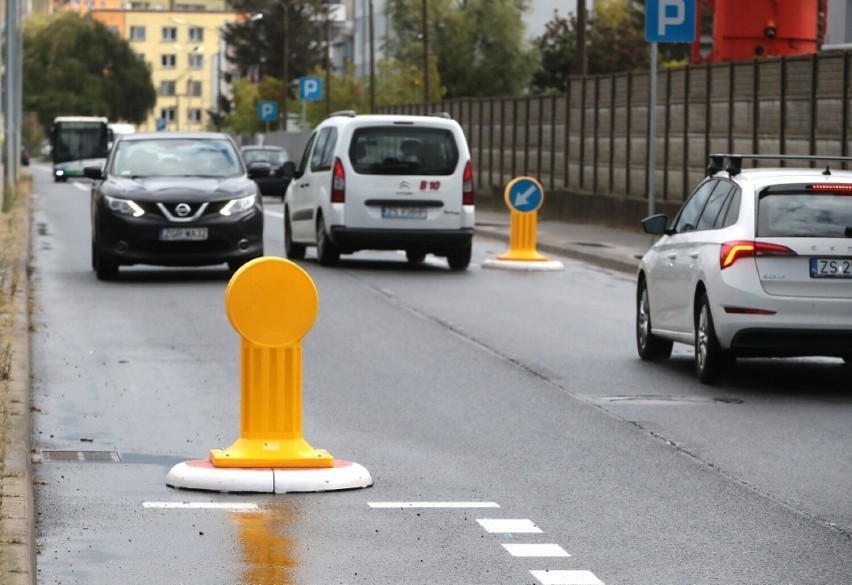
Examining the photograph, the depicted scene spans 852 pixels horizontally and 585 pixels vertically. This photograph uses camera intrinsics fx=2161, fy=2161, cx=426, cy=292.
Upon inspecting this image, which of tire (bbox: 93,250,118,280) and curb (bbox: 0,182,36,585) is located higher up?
curb (bbox: 0,182,36,585)

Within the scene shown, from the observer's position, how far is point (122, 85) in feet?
430

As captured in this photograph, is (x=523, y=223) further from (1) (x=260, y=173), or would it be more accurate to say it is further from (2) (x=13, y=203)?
(2) (x=13, y=203)

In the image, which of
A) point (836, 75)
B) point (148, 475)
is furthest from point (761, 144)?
point (148, 475)

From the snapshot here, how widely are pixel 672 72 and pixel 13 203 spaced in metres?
16.2

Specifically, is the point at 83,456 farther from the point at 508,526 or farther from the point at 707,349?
the point at 707,349

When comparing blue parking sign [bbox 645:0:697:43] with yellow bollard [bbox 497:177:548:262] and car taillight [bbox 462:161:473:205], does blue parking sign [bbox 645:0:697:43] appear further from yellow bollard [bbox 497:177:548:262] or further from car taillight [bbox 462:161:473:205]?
yellow bollard [bbox 497:177:548:262]

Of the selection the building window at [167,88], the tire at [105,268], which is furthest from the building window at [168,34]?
the tire at [105,268]

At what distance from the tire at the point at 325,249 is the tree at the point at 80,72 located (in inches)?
4012

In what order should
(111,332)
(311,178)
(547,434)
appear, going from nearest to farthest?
(547,434), (111,332), (311,178)

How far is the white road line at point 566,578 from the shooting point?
7.22 m

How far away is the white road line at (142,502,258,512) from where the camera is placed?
8703mm

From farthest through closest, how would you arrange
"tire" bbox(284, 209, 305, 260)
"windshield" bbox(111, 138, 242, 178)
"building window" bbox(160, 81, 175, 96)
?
"building window" bbox(160, 81, 175, 96) < "tire" bbox(284, 209, 305, 260) < "windshield" bbox(111, 138, 242, 178)

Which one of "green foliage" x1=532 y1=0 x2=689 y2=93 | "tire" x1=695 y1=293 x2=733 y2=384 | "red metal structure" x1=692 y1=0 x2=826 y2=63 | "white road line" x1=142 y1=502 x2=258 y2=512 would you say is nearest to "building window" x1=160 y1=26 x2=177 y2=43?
"green foliage" x1=532 y1=0 x2=689 y2=93

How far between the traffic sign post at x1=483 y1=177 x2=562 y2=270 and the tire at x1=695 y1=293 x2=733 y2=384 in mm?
12611
